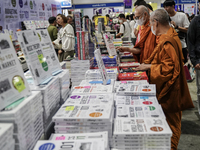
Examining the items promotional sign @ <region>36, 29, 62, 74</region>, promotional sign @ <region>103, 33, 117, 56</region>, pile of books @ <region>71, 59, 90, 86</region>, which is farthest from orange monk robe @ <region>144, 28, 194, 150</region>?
promotional sign @ <region>36, 29, 62, 74</region>

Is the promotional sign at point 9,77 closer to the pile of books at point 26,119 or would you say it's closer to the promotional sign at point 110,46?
the pile of books at point 26,119

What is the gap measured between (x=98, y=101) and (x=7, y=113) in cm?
70

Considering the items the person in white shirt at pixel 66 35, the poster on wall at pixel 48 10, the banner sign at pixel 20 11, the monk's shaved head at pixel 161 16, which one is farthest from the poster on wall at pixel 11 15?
the monk's shaved head at pixel 161 16

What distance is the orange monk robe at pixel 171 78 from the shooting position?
2.33 metres

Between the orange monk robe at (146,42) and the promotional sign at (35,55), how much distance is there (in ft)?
5.73

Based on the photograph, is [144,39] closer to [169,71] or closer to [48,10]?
[169,71]

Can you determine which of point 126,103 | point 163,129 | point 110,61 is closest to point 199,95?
point 110,61

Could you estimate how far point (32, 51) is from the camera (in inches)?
58.8

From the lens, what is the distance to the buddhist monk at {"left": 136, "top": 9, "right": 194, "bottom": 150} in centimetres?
234

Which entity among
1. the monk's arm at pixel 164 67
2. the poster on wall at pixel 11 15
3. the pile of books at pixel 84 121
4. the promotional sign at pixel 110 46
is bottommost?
the pile of books at pixel 84 121

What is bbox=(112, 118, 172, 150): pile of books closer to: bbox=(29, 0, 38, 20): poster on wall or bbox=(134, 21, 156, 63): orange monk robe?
bbox=(134, 21, 156, 63): orange monk robe

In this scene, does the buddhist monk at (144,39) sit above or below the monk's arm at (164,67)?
above

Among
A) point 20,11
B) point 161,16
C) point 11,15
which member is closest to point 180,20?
point 161,16

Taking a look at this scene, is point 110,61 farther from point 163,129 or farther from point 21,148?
point 21,148
